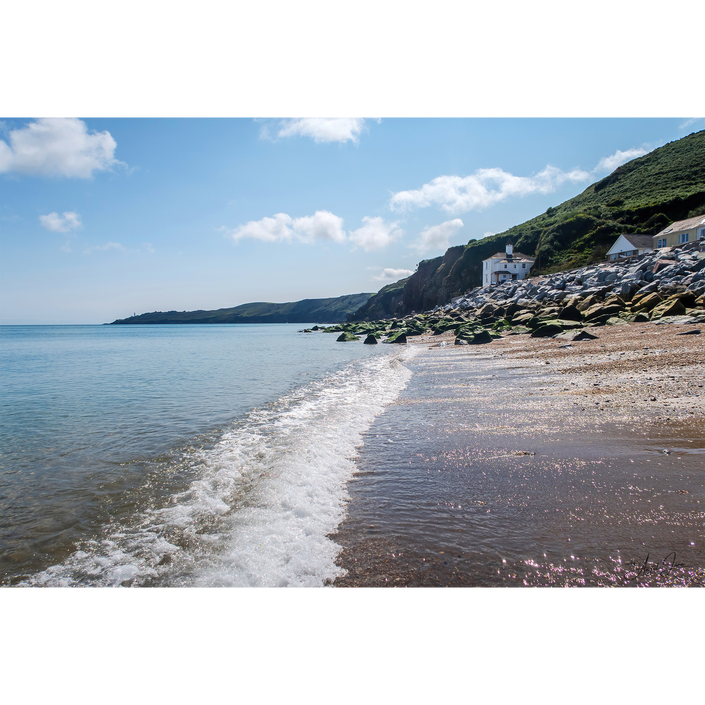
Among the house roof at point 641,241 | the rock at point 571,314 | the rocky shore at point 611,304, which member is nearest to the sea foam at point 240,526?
the rocky shore at point 611,304

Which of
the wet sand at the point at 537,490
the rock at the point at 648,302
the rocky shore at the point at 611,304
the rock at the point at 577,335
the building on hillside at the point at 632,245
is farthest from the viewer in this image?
the building on hillside at the point at 632,245

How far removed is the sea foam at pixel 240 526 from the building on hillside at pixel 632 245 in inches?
2216

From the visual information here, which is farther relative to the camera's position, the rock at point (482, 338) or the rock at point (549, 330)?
the rock at point (482, 338)

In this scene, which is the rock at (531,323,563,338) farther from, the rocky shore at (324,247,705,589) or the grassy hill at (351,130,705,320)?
the grassy hill at (351,130,705,320)

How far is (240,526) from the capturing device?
4.21 meters

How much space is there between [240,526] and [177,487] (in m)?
1.73

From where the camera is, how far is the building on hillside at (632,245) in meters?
48.9

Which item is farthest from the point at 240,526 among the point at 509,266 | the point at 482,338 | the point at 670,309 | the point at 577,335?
the point at 509,266

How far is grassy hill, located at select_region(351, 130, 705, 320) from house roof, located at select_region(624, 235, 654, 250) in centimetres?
460

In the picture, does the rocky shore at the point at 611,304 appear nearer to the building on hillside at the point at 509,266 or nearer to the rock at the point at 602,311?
the rock at the point at 602,311

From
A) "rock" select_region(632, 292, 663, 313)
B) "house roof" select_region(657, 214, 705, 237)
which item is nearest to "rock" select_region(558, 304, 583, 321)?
"rock" select_region(632, 292, 663, 313)

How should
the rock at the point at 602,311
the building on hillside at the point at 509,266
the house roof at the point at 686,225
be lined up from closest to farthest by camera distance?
1. the rock at the point at 602,311
2. the house roof at the point at 686,225
3. the building on hillside at the point at 509,266
